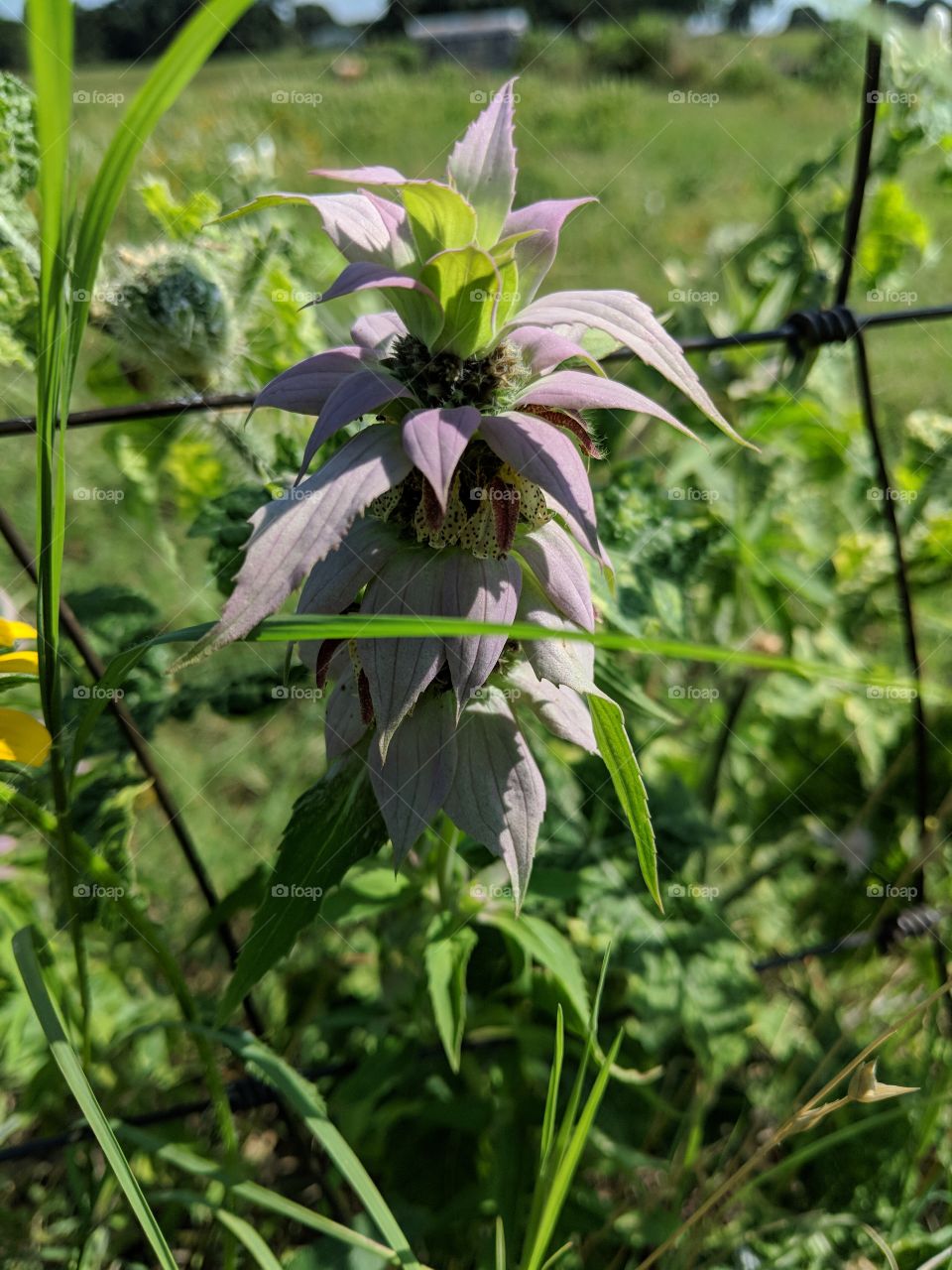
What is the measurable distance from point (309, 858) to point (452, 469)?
381mm

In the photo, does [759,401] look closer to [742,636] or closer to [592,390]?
[742,636]

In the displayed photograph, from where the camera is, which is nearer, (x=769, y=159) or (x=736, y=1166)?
(x=736, y=1166)

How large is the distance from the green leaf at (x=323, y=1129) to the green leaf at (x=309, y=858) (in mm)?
108

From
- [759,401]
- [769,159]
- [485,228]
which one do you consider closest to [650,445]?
[759,401]

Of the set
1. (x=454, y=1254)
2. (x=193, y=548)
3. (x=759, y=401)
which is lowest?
(x=454, y=1254)

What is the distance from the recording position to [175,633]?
2.37ft

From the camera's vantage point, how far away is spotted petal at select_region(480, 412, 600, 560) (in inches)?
25.7

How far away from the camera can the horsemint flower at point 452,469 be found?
65 centimetres

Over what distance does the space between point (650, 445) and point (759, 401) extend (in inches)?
8.0

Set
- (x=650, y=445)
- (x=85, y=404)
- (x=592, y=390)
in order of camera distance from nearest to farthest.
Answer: (x=592, y=390)
(x=650, y=445)
(x=85, y=404)

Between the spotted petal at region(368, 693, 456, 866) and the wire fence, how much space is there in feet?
1.12

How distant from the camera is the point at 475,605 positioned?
2.31 ft

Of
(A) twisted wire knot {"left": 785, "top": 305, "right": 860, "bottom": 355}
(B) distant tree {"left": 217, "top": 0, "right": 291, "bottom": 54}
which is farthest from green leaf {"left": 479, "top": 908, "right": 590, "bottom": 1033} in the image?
(B) distant tree {"left": 217, "top": 0, "right": 291, "bottom": 54}

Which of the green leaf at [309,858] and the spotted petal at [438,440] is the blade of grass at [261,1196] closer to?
the green leaf at [309,858]
